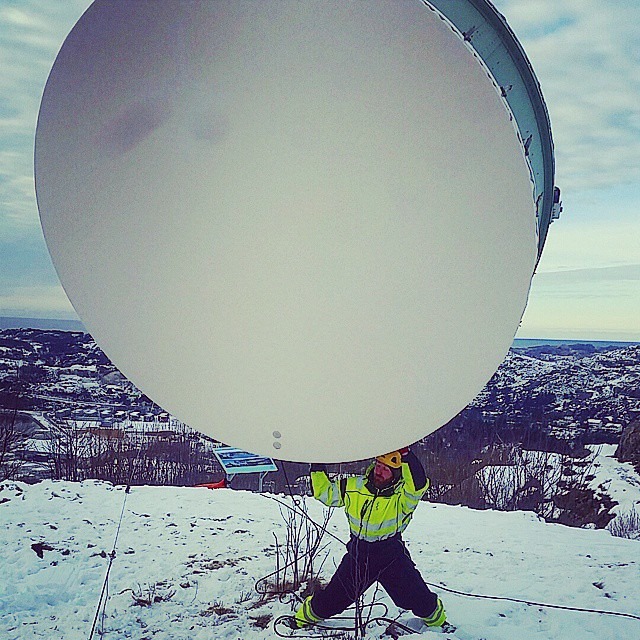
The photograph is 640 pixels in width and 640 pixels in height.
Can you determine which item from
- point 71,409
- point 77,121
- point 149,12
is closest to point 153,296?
point 77,121

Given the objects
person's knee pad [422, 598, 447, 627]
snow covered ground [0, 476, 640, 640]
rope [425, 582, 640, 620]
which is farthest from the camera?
rope [425, 582, 640, 620]

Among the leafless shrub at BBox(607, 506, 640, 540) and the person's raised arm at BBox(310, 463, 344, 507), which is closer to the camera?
the person's raised arm at BBox(310, 463, 344, 507)

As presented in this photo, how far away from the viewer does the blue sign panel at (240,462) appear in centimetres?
273

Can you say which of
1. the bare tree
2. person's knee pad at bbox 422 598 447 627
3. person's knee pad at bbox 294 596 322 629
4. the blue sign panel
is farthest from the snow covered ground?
the bare tree

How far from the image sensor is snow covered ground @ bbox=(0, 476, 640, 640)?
3.24 m

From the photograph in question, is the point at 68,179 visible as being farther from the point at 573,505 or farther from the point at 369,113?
the point at 573,505

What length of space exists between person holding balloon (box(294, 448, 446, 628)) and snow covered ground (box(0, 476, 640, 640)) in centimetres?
36

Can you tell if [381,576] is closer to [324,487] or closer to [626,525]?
[324,487]

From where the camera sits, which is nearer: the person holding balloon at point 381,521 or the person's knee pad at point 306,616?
the person holding balloon at point 381,521

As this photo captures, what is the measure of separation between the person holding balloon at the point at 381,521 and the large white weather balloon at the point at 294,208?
93 cm

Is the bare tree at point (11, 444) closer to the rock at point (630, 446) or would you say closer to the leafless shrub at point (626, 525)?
the leafless shrub at point (626, 525)

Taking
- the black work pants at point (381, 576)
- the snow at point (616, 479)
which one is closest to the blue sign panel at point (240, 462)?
the black work pants at point (381, 576)

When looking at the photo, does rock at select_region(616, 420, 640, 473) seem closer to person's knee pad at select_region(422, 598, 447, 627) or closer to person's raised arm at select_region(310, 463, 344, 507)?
person's knee pad at select_region(422, 598, 447, 627)

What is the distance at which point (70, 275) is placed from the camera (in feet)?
5.51
